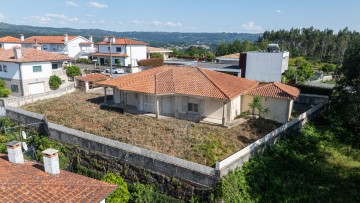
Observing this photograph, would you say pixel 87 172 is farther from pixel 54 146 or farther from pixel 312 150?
pixel 312 150

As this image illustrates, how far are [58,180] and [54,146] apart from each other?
466 inches

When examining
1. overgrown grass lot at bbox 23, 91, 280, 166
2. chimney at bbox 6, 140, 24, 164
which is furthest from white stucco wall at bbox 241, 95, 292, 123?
chimney at bbox 6, 140, 24, 164

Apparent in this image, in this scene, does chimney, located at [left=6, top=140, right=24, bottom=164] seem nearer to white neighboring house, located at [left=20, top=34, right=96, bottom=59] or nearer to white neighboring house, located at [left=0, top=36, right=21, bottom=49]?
white neighboring house, located at [left=20, top=34, right=96, bottom=59]

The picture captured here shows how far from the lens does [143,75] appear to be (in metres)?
29.6

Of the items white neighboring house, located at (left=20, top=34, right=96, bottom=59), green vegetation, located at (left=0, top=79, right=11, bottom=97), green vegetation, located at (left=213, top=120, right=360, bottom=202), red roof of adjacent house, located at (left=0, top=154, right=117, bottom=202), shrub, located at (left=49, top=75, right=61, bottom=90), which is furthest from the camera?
white neighboring house, located at (left=20, top=34, right=96, bottom=59)

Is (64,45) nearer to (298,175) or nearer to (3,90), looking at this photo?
(3,90)

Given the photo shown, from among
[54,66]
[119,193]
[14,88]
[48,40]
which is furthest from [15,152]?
[48,40]

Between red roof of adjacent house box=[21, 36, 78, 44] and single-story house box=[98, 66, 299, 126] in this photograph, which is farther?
red roof of adjacent house box=[21, 36, 78, 44]

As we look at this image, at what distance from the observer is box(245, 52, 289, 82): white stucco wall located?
39312 mm

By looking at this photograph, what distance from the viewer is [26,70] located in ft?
121

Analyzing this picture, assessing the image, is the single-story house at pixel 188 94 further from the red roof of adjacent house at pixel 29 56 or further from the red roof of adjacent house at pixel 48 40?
the red roof of adjacent house at pixel 48 40

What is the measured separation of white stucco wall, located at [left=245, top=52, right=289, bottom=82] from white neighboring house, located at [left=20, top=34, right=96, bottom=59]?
45.7 meters

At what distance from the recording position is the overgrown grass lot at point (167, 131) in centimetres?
1952

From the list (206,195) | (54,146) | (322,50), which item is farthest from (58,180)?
(322,50)
